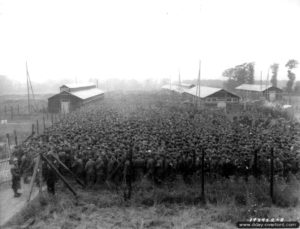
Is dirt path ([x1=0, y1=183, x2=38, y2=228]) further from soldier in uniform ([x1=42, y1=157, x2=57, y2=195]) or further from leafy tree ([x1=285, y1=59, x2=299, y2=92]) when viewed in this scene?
leafy tree ([x1=285, y1=59, x2=299, y2=92])

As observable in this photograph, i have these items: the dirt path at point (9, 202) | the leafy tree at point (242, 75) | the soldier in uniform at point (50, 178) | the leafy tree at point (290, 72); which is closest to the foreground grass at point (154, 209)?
the soldier in uniform at point (50, 178)

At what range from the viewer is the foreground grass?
676 centimetres

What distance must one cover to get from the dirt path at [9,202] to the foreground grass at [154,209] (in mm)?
487

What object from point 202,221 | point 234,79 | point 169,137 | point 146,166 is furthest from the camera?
point 234,79

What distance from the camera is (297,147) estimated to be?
38.9ft

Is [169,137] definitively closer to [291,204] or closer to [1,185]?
[291,204]

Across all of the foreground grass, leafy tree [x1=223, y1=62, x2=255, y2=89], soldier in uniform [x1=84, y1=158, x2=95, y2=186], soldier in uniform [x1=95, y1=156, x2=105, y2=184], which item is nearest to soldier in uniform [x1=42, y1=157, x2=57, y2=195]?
the foreground grass

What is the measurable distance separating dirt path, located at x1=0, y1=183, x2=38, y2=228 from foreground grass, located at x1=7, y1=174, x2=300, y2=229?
19.2 inches

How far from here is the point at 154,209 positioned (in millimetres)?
7438

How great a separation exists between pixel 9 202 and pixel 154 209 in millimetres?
4362

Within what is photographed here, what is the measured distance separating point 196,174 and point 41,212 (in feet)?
16.3

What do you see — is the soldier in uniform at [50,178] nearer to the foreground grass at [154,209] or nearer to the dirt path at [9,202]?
the foreground grass at [154,209]

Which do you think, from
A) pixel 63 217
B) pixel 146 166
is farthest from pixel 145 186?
pixel 63 217

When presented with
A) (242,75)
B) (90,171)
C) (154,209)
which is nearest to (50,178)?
(90,171)
